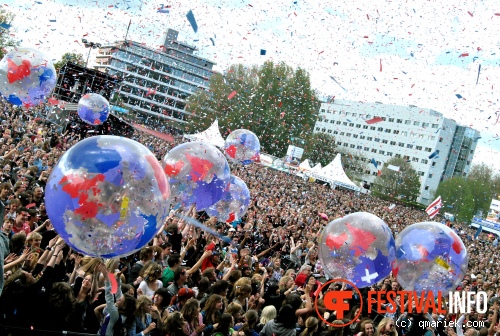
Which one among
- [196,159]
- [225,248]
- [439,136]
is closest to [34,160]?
[225,248]

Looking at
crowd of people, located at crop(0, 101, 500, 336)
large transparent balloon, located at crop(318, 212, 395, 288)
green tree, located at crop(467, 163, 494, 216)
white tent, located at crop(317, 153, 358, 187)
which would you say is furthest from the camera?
green tree, located at crop(467, 163, 494, 216)

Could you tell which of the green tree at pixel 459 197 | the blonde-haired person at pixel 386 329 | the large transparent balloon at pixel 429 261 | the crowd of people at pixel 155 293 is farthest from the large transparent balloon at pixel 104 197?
the green tree at pixel 459 197

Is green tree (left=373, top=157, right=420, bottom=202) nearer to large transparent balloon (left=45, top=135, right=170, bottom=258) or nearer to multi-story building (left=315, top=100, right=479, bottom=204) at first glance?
multi-story building (left=315, top=100, right=479, bottom=204)

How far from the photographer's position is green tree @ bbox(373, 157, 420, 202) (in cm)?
7912

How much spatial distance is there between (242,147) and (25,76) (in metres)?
4.59

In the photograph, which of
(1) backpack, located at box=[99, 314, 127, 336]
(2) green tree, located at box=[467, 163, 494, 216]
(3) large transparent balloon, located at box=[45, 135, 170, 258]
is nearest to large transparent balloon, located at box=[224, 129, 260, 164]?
(1) backpack, located at box=[99, 314, 127, 336]

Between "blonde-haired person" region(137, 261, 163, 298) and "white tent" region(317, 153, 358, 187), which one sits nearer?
"blonde-haired person" region(137, 261, 163, 298)

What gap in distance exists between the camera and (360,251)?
213 inches

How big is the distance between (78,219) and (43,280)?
3.37 feet

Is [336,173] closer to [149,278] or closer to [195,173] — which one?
[195,173]

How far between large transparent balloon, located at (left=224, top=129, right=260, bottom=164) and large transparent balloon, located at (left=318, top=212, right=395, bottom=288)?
6.27 metres

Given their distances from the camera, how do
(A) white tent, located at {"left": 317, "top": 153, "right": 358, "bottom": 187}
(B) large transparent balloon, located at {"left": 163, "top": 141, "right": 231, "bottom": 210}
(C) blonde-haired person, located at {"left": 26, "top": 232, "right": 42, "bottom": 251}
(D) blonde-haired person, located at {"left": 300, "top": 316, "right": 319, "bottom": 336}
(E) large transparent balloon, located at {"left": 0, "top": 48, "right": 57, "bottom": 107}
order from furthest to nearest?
(A) white tent, located at {"left": 317, "top": 153, "right": 358, "bottom": 187} < (E) large transparent balloon, located at {"left": 0, "top": 48, "right": 57, "bottom": 107} < (B) large transparent balloon, located at {"left": 163, "top": 141, "right": 231, "bottom": 210} < (D) blonde-haired person, located at {"left": 300, "top": 316, "right": 319, "bottom": 336} < (C) blonde-haired person, located at {"left": 26, "top": 232, "right": 42, "bottom": 251}

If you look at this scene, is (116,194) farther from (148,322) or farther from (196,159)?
(196,159)

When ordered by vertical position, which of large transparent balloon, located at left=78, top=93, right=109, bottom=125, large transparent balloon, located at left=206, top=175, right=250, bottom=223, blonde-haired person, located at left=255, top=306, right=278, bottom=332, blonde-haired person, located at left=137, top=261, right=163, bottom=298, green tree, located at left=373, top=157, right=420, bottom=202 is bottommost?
blonde-haired person, located at left=255, top=306, right=278, bottom=332
